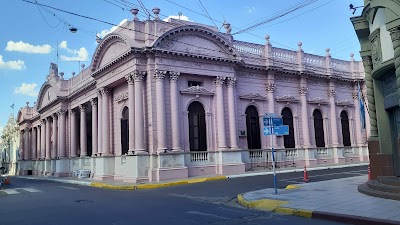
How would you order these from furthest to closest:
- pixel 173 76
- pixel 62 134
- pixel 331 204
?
pixel 62 134 < pixel 173 76 < pixel 331 204

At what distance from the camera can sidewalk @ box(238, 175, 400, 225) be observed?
8.25m

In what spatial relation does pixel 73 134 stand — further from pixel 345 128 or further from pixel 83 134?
pixel 345 128

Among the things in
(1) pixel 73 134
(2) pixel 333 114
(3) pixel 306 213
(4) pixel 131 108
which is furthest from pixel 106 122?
(3) pixel 306 213

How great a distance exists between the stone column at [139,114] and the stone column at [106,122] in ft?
15.9

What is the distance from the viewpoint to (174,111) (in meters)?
22.8

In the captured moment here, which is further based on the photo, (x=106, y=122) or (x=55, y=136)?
(x=55, y=136)

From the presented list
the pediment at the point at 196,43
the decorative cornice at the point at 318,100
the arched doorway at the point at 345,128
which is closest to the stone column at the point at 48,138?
the pediment at the point at 196,43

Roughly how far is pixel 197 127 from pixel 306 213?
1563 cm

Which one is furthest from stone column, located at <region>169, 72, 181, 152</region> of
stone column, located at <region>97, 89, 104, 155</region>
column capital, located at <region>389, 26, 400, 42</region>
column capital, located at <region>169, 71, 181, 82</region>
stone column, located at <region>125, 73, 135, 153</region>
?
column capital, located at <region>389, 26, 400, 42</region>

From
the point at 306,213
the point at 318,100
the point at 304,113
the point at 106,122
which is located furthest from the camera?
the point at 318,100

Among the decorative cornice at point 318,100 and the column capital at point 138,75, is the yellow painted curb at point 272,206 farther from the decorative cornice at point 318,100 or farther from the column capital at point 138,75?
the decorative cornice at point 318,100

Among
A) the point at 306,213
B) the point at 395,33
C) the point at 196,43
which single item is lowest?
the point at 306,213

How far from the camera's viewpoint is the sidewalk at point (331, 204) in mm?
8250

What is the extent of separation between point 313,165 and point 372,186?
18427 millimetres
